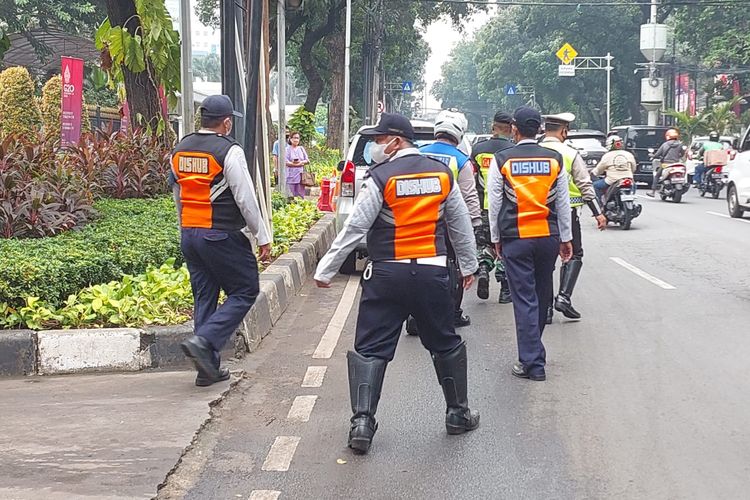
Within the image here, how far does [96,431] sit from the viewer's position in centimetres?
527

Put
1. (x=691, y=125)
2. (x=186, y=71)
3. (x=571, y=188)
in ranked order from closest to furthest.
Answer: (x=571, y=188) → (x=186, y=71) → (x=691, y=125)

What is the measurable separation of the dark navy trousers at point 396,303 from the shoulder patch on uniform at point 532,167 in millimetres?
1680

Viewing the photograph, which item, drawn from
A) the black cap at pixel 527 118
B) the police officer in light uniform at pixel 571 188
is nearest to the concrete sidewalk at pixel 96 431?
the black cap at pixel 527 118

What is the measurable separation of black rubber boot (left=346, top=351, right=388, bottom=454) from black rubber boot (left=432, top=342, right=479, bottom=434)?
1.21 ft

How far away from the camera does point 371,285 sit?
16.3ft

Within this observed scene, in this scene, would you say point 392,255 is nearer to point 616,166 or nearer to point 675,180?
point 616,166

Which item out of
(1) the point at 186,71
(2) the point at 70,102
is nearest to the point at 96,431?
(1) the point at 186,71

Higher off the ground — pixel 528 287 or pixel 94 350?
pixel 528 287

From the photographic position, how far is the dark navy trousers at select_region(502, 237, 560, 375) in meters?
6.46

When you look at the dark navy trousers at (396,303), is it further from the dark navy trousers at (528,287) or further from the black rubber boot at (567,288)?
the black rubber boot at (567,288)

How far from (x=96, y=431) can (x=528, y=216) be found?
3.10 m

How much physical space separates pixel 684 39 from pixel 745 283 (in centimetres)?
3712

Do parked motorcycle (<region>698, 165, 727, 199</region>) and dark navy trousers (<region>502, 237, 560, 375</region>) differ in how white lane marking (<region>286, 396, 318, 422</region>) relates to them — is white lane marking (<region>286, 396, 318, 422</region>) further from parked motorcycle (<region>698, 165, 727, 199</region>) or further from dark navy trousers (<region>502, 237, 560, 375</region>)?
parked motorcycle (<region>698, 165, 727, 199</region>)

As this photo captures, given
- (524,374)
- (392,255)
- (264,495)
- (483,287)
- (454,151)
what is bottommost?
(264,495)
